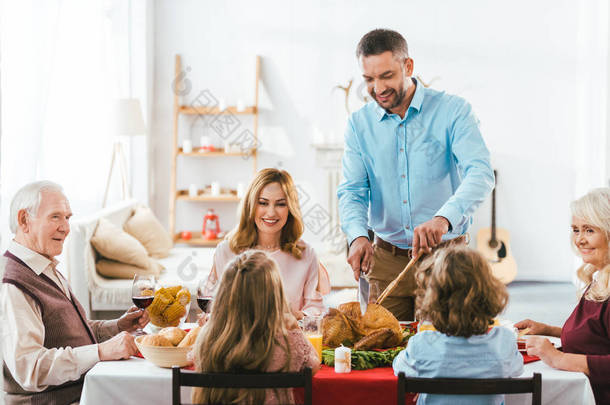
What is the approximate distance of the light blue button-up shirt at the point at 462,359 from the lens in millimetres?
1528

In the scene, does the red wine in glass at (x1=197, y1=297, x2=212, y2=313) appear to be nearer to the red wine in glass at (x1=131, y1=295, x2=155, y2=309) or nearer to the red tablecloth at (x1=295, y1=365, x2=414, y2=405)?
the red wine in glass at (x1=131, y1=295, x2=155, y2=309)

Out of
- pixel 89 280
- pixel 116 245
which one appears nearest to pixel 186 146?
pixel 116 245

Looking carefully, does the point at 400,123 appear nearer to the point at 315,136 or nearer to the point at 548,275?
the point at 315,136

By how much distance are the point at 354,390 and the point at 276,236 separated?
922mm

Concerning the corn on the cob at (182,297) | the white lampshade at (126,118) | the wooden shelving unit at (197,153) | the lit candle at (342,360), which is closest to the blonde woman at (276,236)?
the corn on the cob at (182,297)

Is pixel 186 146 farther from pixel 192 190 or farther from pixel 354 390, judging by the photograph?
pixel 354 390

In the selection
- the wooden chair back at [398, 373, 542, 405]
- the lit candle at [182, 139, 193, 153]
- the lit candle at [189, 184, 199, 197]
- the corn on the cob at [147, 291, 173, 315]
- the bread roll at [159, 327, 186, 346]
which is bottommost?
the wooden chair back at [398, 373, 542, 405]

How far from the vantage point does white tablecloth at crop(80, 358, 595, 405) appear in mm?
1638

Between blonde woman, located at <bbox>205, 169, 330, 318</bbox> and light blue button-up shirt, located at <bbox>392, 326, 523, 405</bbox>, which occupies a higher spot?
blonde woman, located at <bbox>205, 169, 330, 318</bbox>

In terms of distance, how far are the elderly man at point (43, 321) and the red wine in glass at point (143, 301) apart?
4.6 inches

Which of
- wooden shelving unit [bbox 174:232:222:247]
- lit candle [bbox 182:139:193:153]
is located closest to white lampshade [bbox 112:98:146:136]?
lit candle [bbox 182:139:193:153]

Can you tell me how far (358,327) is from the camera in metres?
1.86

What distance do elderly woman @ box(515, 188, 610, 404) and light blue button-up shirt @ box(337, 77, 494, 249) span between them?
1.36 ft

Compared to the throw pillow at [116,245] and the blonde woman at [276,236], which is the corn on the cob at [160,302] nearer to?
the blonde woman at [276,236]
